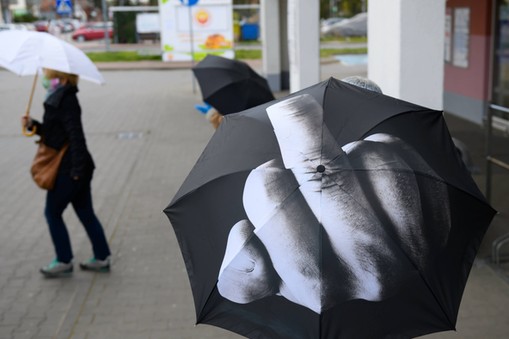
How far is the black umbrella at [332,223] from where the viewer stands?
2.21 m

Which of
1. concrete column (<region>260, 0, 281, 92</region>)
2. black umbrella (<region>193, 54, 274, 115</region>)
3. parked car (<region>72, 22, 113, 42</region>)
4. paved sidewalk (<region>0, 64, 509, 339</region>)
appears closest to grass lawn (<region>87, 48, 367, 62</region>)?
concrete column (<region>260, 0, 281, 92</region>)

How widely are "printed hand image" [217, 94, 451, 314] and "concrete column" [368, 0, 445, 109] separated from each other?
3.29 m

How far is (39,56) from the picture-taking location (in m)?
5.30

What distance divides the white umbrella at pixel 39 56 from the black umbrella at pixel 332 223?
3.09m

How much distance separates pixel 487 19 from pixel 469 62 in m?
0.96

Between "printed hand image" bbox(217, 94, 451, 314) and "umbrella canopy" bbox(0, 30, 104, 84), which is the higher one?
"umbrella canopy" bbox(0, 30, 104, 84)

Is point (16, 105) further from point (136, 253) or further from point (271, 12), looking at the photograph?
point (136, 253)

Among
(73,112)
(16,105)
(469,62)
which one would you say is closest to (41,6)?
(16,105)

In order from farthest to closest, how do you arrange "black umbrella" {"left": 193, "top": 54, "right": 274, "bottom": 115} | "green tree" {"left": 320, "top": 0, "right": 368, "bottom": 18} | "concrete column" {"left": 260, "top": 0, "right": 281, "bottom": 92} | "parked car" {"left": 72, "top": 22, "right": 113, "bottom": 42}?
"green tree" {"left": 320, "top": 0, "right": 368, "bottom": 18}
"parked car" {"left": 72, "top": 22, "right": 113, "bottom": 42}
"concrete column" {"left": 260, "top": 0, "right": 281, "bottom": 92}
"black umbrella" {"left": 193, "top": 54, "right": 274, "bottom": 115}

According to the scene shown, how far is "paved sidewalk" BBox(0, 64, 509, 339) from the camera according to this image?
15.7 feet

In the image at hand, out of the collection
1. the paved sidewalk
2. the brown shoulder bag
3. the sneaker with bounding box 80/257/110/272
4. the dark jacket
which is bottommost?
the paved sidewalk

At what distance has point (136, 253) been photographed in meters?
6.32

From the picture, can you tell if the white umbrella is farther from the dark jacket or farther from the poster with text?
the poster with text

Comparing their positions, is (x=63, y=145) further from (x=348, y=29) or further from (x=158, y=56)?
(x=348, y=29)
